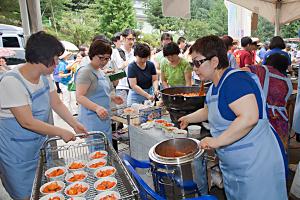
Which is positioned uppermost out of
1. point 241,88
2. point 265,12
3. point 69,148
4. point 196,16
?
point 196,16

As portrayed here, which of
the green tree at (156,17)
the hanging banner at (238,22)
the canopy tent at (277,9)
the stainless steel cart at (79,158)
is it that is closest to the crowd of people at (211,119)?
the stainless steel cart at (79,158)

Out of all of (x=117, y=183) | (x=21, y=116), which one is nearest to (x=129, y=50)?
(x=21, y=116)

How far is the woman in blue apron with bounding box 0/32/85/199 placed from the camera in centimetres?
169

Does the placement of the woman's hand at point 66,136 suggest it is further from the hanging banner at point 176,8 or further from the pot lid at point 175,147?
the hanging banner at point 176,8

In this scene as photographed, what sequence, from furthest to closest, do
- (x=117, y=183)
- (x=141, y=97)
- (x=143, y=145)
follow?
(x=141, y=97) → (x=143, y=145) → (x=117, y=183)

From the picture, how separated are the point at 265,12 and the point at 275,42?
1620mm

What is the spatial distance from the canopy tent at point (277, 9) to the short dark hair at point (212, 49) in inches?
172

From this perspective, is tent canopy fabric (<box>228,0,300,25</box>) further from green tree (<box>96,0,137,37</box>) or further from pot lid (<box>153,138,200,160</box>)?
green tree (<box>96,0,137,37</box>)

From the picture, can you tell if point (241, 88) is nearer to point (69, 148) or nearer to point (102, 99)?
point (69, 148)

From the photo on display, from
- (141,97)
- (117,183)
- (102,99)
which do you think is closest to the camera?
(117,183)

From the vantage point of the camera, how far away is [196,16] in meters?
24.8

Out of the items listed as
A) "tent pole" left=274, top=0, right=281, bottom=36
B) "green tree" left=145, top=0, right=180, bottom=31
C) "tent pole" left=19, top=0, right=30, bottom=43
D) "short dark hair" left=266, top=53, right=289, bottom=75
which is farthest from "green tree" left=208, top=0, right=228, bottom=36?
"tent pole" left=19, top=0, right=30, bottom=43

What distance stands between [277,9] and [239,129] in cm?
529

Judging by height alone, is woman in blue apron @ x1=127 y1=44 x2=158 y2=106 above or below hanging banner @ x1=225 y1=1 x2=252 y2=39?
below
